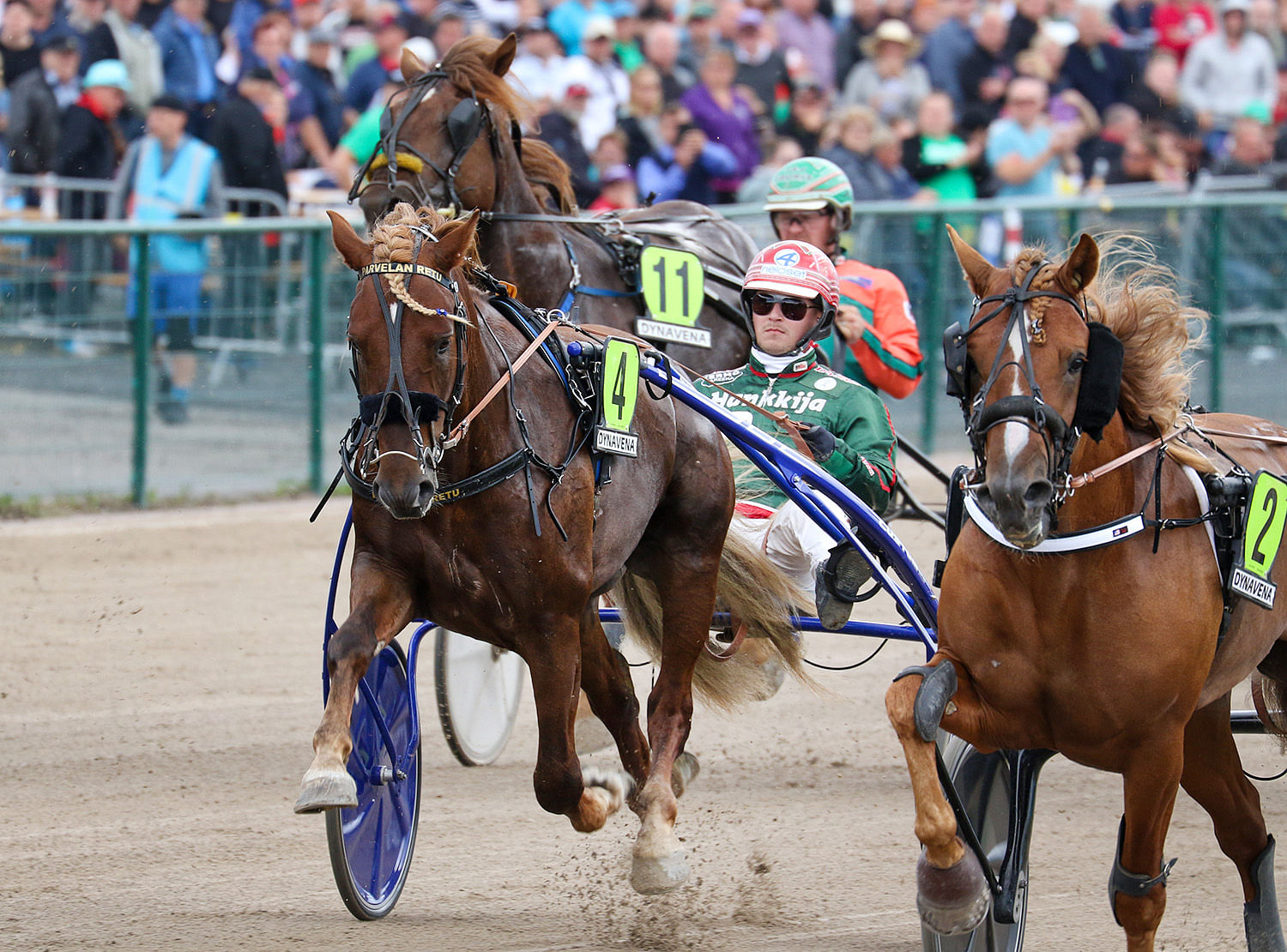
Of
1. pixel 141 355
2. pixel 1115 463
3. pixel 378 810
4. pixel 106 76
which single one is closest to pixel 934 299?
pixel 141 355

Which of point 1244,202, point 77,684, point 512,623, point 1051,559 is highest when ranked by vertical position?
point 1244,202

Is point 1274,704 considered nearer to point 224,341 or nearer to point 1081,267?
point 1081,267

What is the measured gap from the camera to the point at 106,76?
980 cm

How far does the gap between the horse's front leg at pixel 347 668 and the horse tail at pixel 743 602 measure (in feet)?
3.55

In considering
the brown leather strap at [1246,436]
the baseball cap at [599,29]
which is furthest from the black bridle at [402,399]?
the baseball cap at [599,29]

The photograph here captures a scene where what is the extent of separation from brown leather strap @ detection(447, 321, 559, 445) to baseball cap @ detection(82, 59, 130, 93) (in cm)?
673

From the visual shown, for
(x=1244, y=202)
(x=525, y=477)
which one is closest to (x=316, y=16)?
(x=1244, y=202)

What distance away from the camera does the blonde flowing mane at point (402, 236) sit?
3283 mm

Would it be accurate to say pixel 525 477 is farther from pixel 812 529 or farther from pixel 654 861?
pixel 812 529

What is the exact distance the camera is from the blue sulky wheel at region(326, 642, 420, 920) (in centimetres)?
387

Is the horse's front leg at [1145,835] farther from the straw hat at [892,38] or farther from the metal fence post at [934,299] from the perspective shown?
the straw hat at [892,38]

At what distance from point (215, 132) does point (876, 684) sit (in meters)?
5.20

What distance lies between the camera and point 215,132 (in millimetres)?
9586

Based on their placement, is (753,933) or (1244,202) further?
(1244,202)
